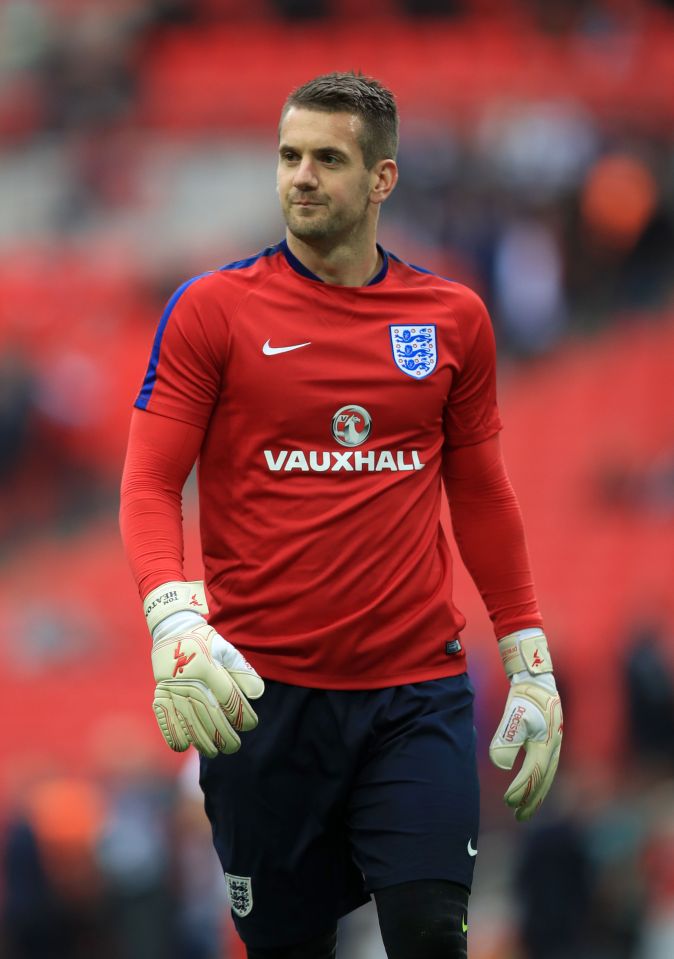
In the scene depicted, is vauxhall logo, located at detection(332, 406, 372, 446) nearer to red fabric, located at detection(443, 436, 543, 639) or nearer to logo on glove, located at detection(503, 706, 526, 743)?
red fabric, located at detection(443, 436, 543, 639)

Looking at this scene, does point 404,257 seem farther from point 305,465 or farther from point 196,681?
point 196,681

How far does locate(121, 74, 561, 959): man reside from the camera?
295cm

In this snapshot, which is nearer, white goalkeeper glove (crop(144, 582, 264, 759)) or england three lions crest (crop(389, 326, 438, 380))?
white goalkeeper glove (crop(144, 582, 264, 759))

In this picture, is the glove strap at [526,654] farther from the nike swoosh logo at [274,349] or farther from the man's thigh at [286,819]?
the nike swoosh logo at [274,349]

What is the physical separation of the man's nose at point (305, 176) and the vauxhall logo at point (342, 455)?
0.45 meters

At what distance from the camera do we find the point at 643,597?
316 inches

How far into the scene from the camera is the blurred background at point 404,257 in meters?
7.00

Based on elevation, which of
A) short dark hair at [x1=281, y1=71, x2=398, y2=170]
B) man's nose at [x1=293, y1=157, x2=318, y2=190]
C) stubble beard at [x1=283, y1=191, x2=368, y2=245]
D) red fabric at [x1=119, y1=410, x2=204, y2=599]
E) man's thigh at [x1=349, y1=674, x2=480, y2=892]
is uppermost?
short dark hair at [x1=281, y1=71, x2=398, y2=170]

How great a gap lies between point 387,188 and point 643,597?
5.21 meters

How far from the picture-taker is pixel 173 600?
2.74 metres

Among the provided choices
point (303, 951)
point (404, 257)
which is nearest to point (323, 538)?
point (303, 951)

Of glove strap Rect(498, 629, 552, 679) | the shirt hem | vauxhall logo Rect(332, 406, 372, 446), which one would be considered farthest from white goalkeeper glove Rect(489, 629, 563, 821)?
vauxhall logo Rect(332, 406, 372, 446)

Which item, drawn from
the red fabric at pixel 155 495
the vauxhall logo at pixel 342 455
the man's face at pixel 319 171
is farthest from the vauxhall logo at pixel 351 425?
the man's face at pixel 319 171

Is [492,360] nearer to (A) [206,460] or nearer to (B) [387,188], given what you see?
(B) [387,188]
